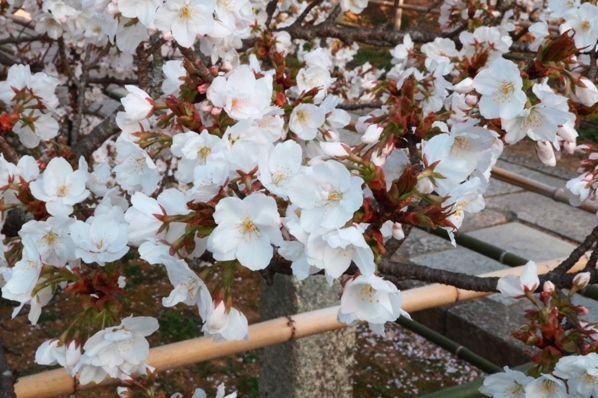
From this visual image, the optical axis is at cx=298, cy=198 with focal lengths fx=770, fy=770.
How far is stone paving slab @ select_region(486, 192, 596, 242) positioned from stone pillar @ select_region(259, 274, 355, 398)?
2.33 meters

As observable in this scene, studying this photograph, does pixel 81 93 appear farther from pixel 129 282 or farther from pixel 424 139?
pixel 129 282

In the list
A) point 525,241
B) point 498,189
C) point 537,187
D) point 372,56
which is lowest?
point 525,241

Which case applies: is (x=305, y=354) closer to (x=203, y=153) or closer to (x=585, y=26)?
(x=585, y=26)

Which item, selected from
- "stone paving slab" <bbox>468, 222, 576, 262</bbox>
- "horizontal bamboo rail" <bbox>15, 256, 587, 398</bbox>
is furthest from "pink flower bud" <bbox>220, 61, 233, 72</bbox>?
"stone paving slab" <bbox>468, 222, 576, 262</bbox>

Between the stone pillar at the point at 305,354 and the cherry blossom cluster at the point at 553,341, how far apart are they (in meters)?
1.54

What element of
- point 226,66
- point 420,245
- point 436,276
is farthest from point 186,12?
point 420,245

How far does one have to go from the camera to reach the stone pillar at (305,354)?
2.75 meters

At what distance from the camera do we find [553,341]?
1.15m

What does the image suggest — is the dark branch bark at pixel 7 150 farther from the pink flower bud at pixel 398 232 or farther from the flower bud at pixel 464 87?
the flower bud at pixel 464 87

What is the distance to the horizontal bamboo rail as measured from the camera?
4.17ft

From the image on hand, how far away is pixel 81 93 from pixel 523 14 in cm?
406

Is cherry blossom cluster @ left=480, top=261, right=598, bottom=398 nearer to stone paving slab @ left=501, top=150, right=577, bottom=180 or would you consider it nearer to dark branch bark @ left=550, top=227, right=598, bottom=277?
dark branch bark @ left=550, top=227, right=598, bottom=277

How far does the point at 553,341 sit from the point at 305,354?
5.67ft

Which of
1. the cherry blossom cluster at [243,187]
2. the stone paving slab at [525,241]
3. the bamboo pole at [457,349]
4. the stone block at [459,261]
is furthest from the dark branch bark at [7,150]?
the stone paving slab at [525,241]
